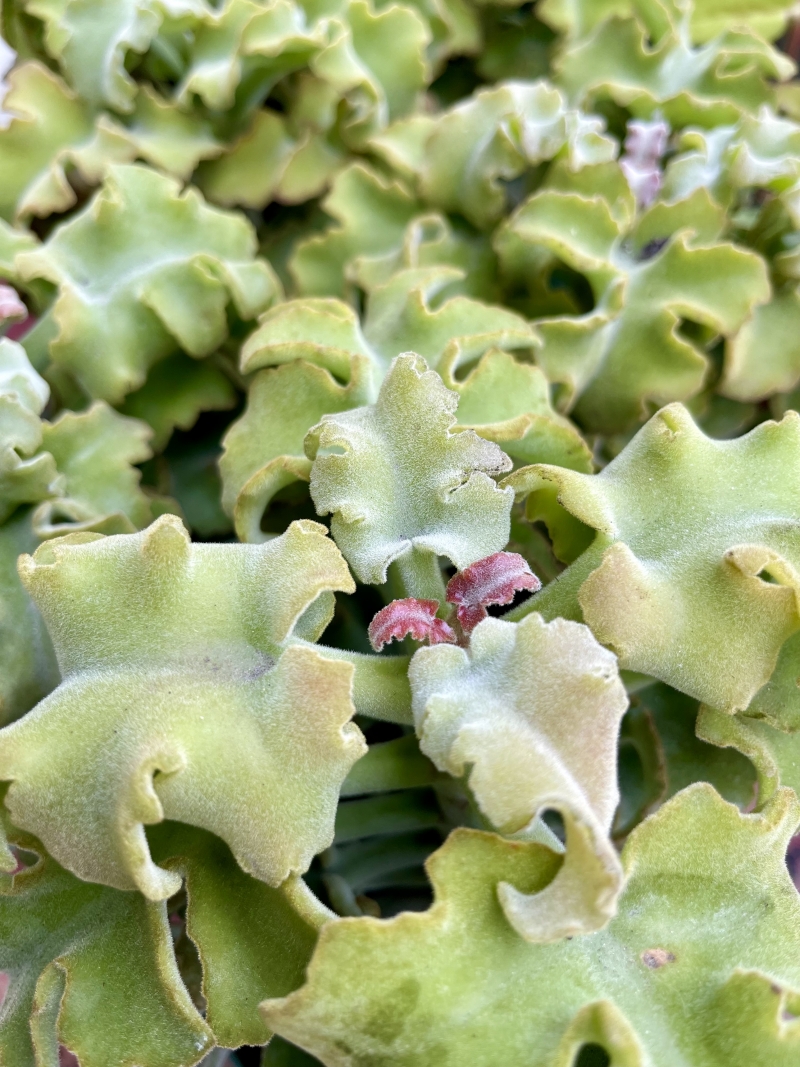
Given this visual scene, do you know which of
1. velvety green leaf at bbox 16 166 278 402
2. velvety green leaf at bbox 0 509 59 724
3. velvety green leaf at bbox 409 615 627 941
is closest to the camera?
velvety green leaf at bbox 409 615 627 941

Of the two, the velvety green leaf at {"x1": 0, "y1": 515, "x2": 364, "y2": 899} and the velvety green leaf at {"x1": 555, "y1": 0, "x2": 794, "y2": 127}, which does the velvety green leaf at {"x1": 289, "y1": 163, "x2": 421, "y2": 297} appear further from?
the velvety green leaf at {"x1": 0, "y1": 515, "x2": 364, "y2": 899}

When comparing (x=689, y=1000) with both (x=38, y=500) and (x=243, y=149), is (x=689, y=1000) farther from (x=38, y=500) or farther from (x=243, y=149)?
(x=243, y=149)

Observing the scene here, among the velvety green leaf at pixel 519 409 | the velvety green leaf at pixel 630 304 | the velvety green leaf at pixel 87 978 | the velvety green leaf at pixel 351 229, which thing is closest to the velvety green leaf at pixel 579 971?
the velvety green leaf at pixel 87 978

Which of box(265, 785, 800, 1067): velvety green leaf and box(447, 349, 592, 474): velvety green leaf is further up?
box(447, 349, 592, 474): velvety green leaf

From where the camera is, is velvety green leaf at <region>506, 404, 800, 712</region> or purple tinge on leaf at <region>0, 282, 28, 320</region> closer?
velvety green leaf at <region>506, 404, 800, 712</region>

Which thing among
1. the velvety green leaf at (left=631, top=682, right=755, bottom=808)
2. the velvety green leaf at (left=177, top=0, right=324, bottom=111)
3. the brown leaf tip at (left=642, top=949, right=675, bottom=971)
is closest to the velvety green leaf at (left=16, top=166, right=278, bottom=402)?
the velvety green leaf at (left=177, top=0, right=324, bottom=111)

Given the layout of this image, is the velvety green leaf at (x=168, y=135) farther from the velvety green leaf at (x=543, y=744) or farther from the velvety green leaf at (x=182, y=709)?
the velvety green leaf at (x=543, y=744)

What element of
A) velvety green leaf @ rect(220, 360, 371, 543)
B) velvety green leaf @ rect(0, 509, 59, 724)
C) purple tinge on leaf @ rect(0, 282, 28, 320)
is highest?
purple tinge on leaf @ rect(0, 282, 28, 320)

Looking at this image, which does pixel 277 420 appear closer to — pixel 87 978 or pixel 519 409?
pixel 519 409
